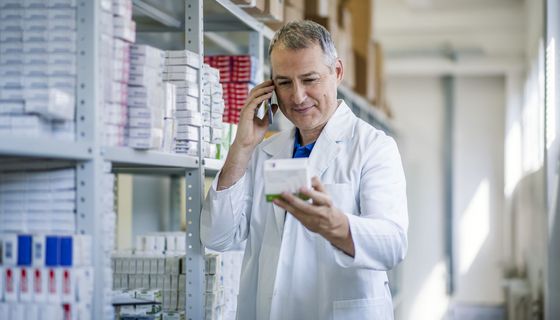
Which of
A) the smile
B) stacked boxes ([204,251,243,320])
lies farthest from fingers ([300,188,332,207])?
stacked boxes ([204,251,243,320])

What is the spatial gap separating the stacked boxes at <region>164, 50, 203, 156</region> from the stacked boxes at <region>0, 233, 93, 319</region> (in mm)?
737

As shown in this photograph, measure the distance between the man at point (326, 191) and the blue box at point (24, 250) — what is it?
75cm

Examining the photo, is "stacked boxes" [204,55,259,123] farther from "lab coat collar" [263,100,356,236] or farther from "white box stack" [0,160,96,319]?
"white box stack" [0,160,96,319]

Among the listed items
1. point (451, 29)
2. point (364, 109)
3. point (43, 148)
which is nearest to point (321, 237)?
point (43, 148)

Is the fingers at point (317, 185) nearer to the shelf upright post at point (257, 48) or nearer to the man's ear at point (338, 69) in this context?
the man's ear at point (338, 69)

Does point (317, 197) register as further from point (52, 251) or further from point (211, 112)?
point (211, 112)

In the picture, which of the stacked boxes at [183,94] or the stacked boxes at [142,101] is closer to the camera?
the stacked boxes at [142,101]

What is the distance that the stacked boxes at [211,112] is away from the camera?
2.85 m

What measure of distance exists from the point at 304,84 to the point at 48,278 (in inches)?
39.7

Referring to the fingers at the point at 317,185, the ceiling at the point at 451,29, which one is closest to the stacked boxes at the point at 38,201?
the fingers at the point at 317,185

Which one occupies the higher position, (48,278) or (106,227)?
(106,227)

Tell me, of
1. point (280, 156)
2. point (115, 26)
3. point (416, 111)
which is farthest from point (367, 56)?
point (416, 111)

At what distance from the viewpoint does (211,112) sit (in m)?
2.92

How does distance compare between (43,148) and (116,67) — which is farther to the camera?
(116,67)
